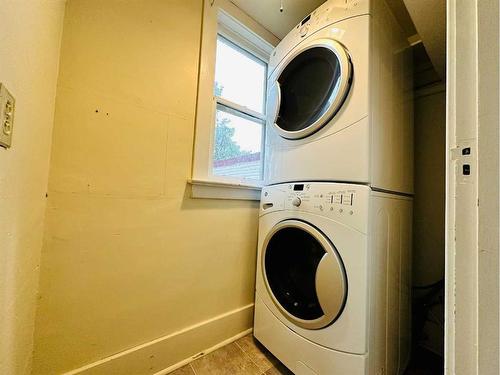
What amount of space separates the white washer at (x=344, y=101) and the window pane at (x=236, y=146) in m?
0.26

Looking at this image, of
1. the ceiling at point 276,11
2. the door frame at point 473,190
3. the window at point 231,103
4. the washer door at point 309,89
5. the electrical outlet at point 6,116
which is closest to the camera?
the door frame at point 473,190

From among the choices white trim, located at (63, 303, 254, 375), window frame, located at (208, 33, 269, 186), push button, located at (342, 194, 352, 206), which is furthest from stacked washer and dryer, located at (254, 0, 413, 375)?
window frame, located at (208, 33, 269, 186)

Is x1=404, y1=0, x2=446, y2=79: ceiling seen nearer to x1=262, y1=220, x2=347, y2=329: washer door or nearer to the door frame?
the door frame

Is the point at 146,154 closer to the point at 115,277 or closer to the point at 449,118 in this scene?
the point at 115,277

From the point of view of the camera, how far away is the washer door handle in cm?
76

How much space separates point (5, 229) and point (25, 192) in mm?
139

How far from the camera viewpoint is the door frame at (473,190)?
26 cm

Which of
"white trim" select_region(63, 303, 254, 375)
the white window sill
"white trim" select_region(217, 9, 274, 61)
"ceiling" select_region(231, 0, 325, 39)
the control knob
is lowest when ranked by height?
"white trim" select_region(63, 303, 254, 375)

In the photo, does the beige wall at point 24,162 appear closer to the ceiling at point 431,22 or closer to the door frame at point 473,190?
the door frame at point 473,190

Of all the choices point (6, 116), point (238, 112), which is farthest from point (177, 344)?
point (238, 112)

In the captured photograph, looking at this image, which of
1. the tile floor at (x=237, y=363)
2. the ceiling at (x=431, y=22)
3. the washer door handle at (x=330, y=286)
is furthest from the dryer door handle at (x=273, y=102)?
the tile floor at (x=237, y=363)

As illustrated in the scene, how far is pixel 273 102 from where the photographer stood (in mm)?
1150

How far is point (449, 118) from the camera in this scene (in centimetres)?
32

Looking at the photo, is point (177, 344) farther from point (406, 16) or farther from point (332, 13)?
point (406, 16)
